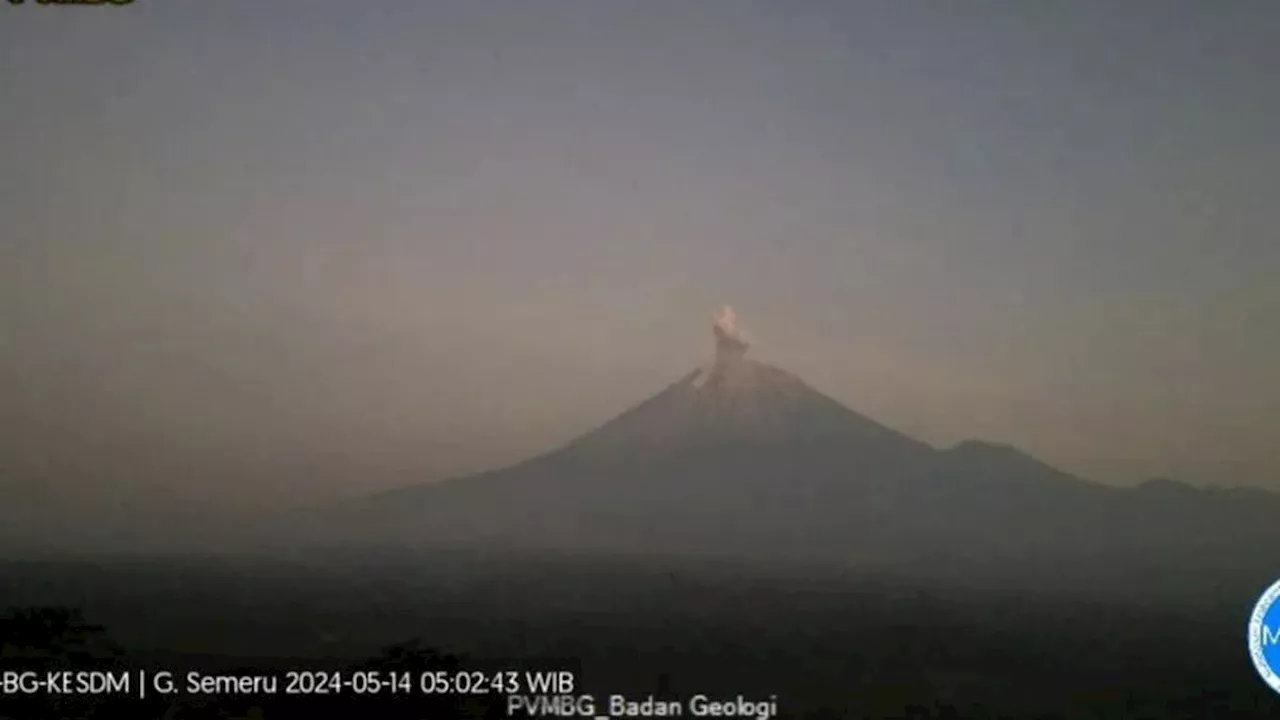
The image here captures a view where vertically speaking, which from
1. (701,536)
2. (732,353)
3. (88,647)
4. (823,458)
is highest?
(732,353)

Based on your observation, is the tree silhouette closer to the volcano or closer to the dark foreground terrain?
the dark foreground terrain

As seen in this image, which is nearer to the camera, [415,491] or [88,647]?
[88,647]

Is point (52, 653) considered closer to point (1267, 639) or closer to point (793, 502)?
point (793, 502)

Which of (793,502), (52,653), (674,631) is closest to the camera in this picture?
(52,653)

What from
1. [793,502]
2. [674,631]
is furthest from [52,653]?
[793,502]

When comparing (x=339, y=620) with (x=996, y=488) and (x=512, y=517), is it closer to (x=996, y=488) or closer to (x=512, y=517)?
(x=512, y=517)

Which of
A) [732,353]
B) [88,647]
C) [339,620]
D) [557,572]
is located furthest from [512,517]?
[88,647]
